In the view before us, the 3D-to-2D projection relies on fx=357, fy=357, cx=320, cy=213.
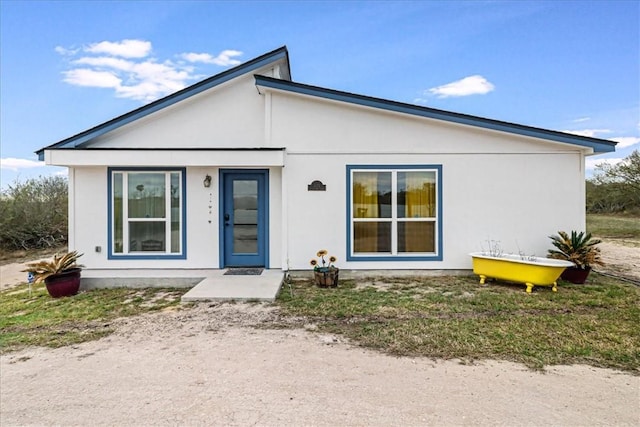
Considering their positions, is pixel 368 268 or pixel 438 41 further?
pixel 438 41

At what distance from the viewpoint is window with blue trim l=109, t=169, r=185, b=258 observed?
26.0 ft

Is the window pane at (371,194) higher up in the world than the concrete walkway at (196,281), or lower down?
higher up

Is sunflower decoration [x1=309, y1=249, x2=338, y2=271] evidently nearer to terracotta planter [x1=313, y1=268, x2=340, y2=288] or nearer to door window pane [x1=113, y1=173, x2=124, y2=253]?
terracotta planter [x1=313, y1=268, x2=340, y2=288]

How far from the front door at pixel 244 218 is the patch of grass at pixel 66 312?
1579mm

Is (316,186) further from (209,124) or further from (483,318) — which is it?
(483,318)

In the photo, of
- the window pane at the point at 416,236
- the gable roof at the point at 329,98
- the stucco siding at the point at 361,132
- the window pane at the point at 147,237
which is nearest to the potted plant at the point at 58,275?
the window pane at the point at 147,237

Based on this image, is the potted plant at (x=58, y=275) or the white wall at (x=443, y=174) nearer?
the potted plant at (x=58, y=275)

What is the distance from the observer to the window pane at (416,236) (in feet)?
26.0

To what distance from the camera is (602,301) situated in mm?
5852

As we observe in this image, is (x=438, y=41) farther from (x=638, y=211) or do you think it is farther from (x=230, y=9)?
(x=638, y=211)

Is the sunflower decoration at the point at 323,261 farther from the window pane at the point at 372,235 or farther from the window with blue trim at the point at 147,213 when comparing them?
the window with blue trim at the point at 147,213

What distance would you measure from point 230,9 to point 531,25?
967cm

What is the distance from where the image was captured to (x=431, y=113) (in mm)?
7602

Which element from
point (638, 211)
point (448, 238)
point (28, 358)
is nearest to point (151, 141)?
point (28, 358)
